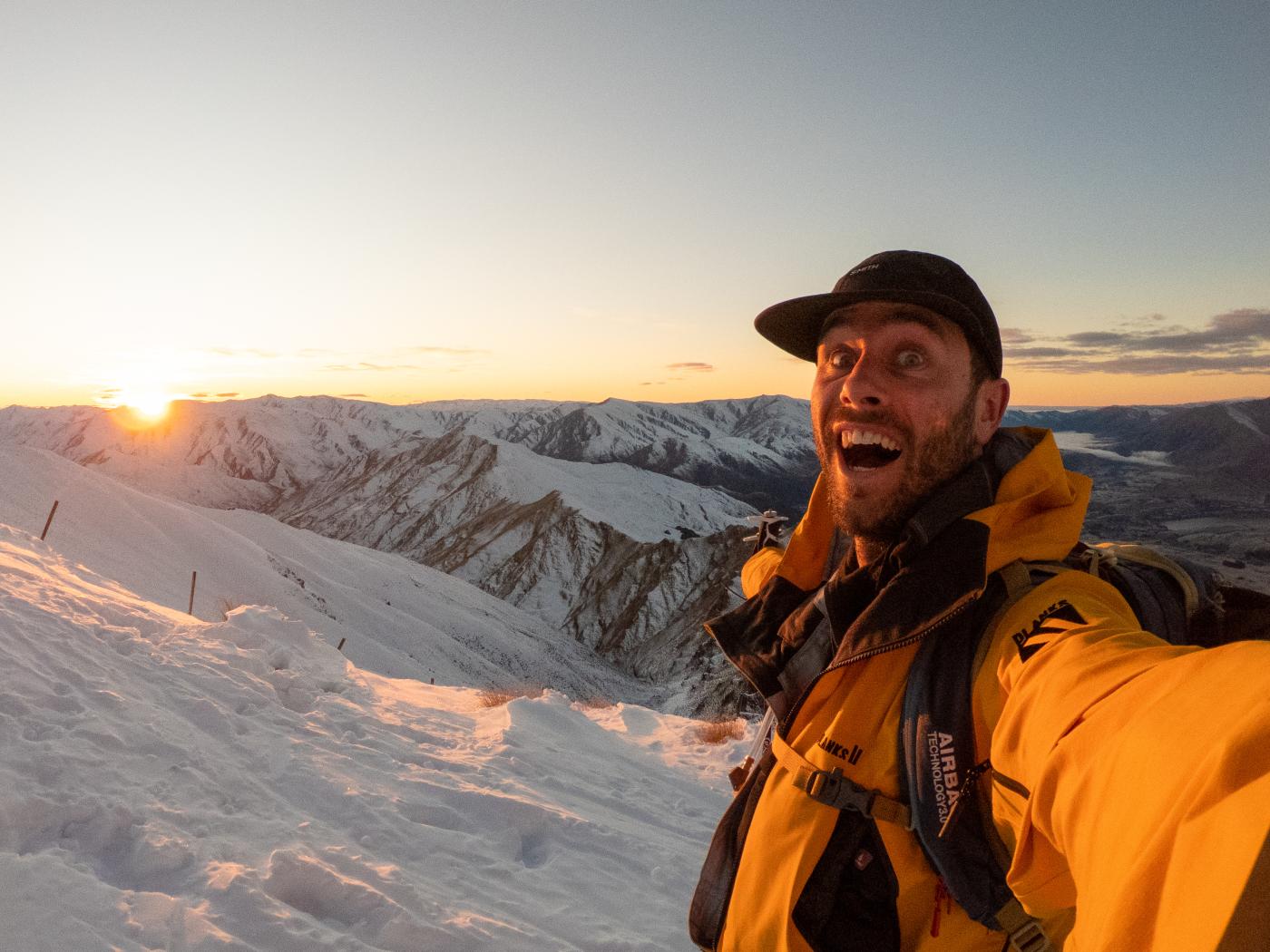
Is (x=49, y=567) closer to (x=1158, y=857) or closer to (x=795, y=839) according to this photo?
(x=795, y=839)

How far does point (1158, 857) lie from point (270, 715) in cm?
704

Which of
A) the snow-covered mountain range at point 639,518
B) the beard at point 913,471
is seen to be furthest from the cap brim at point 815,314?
the snow-covered mountain range at point 639,518

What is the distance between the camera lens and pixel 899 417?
6.68ft

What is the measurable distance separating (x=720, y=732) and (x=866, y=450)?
28.6ft

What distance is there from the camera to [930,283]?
2.08m

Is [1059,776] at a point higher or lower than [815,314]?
lower

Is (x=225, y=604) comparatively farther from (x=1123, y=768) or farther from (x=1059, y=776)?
(x=1123, y=768)

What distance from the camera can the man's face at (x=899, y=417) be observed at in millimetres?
2031

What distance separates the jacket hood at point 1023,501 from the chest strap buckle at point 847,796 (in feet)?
2.12

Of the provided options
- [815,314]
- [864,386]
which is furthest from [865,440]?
[815,314]

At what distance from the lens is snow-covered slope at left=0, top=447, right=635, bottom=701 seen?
82.1 feet

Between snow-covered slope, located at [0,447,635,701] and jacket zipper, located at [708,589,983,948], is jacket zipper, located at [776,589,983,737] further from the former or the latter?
snow-covered slope, located at [0,447,635,701]

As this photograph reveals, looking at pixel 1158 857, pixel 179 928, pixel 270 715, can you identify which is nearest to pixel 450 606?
Result: pixel 270 715

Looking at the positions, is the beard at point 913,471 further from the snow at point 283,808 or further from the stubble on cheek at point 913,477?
the snow at point 283,808
